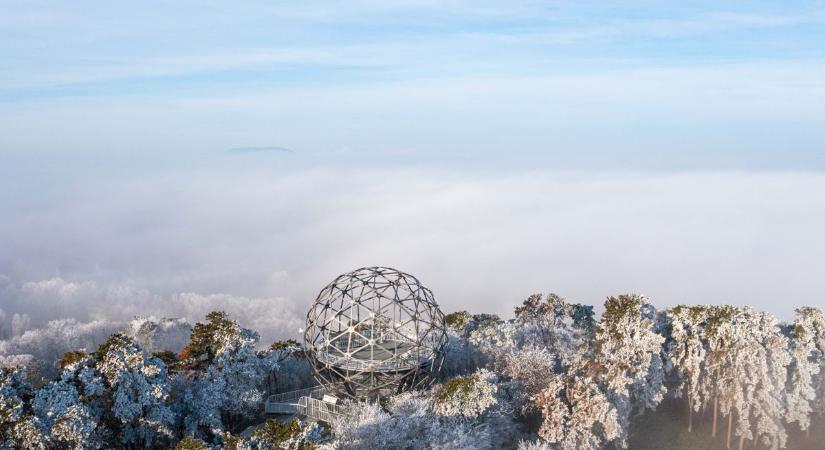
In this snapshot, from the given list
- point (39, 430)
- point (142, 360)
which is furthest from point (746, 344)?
point (39, 430)

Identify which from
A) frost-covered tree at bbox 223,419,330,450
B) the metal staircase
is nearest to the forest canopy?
frost-covered tree at bbox 223,419,330,450

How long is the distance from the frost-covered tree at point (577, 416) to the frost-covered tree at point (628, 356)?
1.69 m

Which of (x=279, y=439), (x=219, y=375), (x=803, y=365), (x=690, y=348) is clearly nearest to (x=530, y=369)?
(x=690, y=348)

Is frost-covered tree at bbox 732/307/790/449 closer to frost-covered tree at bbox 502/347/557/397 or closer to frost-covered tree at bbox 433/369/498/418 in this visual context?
frost-covered tree at bbox 502/347/557/397

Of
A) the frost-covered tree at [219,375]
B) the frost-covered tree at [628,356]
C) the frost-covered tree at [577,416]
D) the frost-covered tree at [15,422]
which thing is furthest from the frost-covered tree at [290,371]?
the frost-covered tree at [628,356]

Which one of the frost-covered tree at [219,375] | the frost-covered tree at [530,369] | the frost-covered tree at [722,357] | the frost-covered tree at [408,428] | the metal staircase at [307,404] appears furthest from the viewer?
the frost-covered tree at [530,369]

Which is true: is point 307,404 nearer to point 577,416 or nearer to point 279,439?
point 279,439

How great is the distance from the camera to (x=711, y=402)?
57906 millimetres

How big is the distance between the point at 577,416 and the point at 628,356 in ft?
25.1

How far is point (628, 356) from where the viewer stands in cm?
5138

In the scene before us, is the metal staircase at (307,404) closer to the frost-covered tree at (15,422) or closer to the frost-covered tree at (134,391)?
the frost-covered tree at (134,391)

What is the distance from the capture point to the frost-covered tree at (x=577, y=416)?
46469mm

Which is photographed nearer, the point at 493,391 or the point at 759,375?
the point at 493,391

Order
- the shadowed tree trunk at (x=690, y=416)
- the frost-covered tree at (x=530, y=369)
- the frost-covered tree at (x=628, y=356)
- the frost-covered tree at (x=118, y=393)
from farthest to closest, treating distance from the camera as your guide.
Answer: the shadowed tree trunk at (x=690, y=416), the frost-covered tree at (x=530, y=369), the frost-covered tree at (x=628, y=356), the frost-covered tree at (x=118, y=393)
